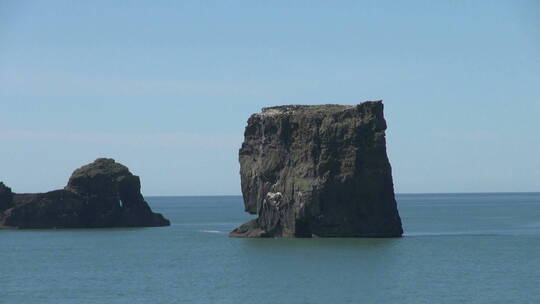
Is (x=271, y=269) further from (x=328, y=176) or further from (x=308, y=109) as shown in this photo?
(x=308, y=109)

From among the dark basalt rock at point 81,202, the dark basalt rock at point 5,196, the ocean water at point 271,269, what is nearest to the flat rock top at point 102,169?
the dark basalt rock at point 81,202

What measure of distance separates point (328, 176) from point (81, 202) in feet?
125

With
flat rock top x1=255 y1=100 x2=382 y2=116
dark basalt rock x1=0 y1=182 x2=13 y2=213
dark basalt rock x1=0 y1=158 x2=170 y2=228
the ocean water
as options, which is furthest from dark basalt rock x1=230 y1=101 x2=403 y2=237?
dark basalt rock x1=0 y1=182 x2=13 y2=213

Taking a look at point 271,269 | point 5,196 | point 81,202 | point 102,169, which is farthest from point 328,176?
point 5,196

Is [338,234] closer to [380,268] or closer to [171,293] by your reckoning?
[380,268]

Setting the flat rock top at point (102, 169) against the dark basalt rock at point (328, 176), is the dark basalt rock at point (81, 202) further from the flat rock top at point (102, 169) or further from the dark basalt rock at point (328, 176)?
the dark basalt rock at point (328, 176)

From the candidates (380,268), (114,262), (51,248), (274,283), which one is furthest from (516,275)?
(51,248)

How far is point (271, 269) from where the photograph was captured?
2995 inches

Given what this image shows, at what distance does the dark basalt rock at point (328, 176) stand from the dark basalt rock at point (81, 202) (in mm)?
29491

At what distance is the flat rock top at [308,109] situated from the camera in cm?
9569

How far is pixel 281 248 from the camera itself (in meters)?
89.0

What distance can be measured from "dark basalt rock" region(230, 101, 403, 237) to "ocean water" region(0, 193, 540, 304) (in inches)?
83.1

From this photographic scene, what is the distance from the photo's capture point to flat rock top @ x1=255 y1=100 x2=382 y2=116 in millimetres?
95688

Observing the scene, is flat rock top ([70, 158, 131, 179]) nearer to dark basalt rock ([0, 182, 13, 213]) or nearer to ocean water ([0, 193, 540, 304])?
dark basalt rock ([0, 182, 13, 213])
